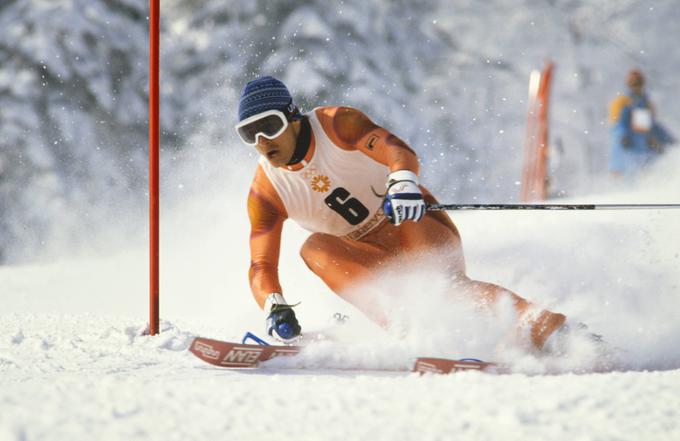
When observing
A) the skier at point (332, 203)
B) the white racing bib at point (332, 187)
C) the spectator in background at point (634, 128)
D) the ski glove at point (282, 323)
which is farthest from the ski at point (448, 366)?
the spectator in background at point (634, 128)

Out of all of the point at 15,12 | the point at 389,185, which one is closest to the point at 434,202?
the point at 389,185

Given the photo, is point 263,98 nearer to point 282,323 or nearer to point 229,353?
point 282,323

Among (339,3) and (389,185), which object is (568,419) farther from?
(339,3)

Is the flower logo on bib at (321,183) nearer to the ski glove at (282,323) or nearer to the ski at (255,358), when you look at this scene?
the ski glove at (282,323)

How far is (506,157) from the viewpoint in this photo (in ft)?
48.8

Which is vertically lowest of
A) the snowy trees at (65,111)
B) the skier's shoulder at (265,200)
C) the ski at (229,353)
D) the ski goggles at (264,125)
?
the ski at (229,353)

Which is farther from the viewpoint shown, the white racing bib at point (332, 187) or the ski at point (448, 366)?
the white racing bib at point (332, 187)

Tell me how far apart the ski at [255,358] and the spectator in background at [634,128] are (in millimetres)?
6157

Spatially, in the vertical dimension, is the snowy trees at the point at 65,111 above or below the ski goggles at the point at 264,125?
above

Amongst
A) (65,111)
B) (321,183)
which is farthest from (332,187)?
(65,111)

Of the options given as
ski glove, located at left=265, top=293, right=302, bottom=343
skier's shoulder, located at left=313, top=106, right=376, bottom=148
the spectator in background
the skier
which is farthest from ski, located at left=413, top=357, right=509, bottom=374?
the spectator in background

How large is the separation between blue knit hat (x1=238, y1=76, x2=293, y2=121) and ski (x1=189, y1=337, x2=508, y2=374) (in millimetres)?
1013

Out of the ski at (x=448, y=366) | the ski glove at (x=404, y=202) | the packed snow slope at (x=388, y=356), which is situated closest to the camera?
the packed snow slope at (x=388, y=356)

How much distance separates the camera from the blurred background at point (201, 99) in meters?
10.6
